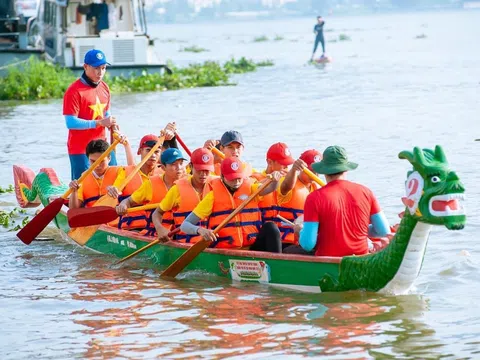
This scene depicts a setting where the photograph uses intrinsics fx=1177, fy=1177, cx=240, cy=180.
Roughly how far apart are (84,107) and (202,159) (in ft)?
8.25

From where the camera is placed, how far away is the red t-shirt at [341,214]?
954 centimetres

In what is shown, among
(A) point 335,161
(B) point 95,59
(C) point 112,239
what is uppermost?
(B) point 95,59

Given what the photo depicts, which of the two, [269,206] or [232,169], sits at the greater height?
[232,169]

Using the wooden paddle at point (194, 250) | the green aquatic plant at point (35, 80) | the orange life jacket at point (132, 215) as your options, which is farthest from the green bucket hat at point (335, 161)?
the green aquatic plant at point (35, 80)

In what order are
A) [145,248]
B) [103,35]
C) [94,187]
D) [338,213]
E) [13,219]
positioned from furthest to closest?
[103,35] < [13,219] < [94,187] < [145,248] < [338,213]

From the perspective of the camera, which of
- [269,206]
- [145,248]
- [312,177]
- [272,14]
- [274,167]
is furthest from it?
[272,14]

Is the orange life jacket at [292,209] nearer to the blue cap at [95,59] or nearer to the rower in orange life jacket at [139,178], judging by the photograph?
the rower in orange life jacket at [139,178]

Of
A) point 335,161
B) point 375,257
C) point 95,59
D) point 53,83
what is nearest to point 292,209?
point 335,161

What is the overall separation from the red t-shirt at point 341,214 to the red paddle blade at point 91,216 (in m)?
3.08

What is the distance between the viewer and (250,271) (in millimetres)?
10656

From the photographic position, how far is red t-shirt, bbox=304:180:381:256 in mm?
9539

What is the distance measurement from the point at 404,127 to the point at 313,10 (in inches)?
5956

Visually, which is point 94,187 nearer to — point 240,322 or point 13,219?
point 13,219

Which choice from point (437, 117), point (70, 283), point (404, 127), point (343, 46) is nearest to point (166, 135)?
point (70, 283)
